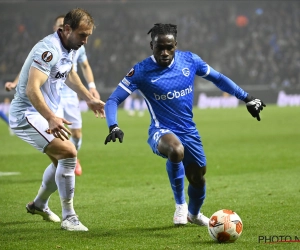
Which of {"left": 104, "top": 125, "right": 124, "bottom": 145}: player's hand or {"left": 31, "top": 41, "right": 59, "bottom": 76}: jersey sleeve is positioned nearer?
{"left": 104, "top": 125, "right": 124, "bottom": 145}: player's hand

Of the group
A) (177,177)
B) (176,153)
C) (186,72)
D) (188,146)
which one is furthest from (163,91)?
(177,177)

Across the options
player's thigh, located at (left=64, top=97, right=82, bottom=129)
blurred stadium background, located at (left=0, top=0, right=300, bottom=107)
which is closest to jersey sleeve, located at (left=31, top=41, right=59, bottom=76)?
player's thigh, located at (left=64, top=97, right=82, bottom=129)

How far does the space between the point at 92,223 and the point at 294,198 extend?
2.73 meters

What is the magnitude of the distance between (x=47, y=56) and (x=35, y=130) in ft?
2.72

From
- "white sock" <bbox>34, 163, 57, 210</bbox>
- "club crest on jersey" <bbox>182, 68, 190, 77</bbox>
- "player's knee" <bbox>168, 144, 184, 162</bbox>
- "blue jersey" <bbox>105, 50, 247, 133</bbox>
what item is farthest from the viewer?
"white sock" <bbox>34, 163, 57, 210</bbox>

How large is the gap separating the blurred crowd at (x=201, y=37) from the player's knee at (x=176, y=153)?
3180cm

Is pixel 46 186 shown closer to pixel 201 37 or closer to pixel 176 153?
pixel 176 153

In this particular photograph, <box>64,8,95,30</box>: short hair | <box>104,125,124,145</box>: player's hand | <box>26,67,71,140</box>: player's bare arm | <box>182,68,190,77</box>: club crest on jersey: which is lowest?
<box>104,125,124,145</box>: player's hand

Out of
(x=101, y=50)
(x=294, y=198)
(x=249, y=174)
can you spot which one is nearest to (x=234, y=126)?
(x=249, y=174)

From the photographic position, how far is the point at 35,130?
6801 millimetres

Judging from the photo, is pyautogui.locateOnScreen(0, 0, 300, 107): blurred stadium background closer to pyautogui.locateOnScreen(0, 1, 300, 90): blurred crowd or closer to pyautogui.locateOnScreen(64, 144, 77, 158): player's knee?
pyautogui.locateOnScreen(0, 1, 300, 90): blurred crowd

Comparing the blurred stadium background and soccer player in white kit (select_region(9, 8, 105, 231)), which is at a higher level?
the blurred stadium background

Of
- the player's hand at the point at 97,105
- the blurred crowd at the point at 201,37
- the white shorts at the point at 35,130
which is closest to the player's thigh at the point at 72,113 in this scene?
the player's hand at the point at 97,105

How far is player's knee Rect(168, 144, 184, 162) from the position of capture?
6301mm
